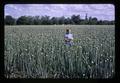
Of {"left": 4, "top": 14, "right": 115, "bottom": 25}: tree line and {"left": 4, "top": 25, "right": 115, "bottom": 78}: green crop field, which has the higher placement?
{"left": 4, "top": 14, "right": 115, "bottom": 25}: tree line

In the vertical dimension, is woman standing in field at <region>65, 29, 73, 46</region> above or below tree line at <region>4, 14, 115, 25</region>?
below

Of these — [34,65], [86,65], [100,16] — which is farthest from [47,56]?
[100,16]

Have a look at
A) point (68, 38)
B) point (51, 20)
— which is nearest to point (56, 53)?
point (68, 38)

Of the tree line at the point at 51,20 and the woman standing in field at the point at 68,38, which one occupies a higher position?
the tree line at the point at 51,20

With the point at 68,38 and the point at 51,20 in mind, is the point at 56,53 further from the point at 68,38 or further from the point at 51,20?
the point at 51,20
